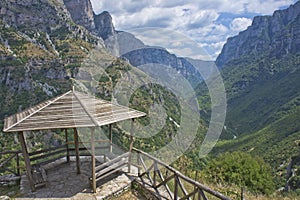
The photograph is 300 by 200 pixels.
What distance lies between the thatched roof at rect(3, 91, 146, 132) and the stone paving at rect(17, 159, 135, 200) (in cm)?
189

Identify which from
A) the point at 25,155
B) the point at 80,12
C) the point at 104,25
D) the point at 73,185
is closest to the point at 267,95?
the point at 104,25

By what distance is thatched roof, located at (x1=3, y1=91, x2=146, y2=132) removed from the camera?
577 centimetres

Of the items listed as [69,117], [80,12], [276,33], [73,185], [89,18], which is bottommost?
[73,185]

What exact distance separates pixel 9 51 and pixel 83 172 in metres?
68.9

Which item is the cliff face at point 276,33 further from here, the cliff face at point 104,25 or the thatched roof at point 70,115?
the thatched roof at point 70,115

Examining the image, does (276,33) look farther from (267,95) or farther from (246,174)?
(246,174)

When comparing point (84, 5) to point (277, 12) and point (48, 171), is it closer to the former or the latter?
point (277, 12)

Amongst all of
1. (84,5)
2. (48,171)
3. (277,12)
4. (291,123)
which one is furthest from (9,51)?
(277,12)

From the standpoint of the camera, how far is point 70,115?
20.4 feet

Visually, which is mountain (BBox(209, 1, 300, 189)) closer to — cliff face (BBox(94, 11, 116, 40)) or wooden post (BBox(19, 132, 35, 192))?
wooden post (BBox(19, 132, 35, 192))

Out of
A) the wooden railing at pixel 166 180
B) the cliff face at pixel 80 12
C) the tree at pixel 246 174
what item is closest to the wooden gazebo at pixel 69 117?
the wooden railing at pixel 166 180

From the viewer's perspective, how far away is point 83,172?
7.68 m

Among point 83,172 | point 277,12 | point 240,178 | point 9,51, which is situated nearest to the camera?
point 83,172

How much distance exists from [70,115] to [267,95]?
119501 millimetres
